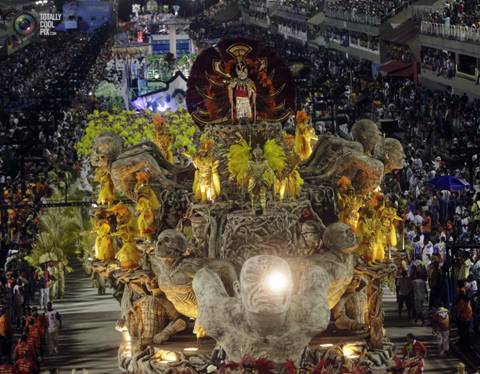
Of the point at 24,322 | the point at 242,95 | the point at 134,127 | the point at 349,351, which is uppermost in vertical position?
the point at 242,95

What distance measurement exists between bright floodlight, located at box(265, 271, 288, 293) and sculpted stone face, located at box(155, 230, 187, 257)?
8.71ft

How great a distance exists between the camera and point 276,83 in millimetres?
30844

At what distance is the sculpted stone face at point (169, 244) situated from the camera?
2617 cm

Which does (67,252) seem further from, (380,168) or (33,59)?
(33,59)

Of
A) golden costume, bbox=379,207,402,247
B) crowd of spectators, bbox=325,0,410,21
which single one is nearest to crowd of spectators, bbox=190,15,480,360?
golden costume, bbox=379,207,402,247

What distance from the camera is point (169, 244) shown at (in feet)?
85.9

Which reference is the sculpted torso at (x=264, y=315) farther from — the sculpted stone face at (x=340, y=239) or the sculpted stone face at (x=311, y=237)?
the sculpted stone face at (x=311, y=237)

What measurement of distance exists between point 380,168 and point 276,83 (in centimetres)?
281

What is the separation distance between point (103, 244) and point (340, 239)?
5008 millimetres

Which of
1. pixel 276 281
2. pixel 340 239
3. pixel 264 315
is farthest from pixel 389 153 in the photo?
pixel 264 315

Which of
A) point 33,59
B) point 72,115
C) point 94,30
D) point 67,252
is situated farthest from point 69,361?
point 94,30

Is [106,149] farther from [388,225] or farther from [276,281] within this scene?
[276,281]

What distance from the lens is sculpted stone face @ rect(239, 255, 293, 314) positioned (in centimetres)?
2392

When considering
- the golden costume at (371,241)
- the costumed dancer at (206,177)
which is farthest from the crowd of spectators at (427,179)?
the costumed dancer at (206,177)
